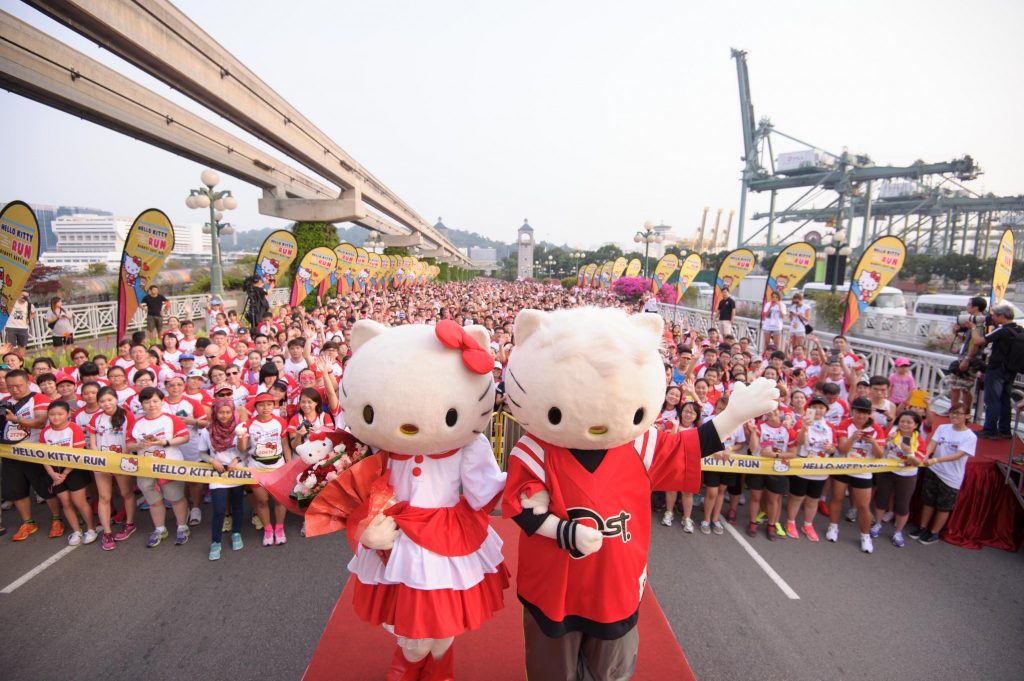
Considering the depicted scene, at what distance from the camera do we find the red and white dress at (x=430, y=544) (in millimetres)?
2381

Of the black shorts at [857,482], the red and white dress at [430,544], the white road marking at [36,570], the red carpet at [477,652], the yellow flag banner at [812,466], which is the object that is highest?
the red and white dress at [430,544]

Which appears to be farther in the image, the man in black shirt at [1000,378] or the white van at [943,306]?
the white van at [943,306]

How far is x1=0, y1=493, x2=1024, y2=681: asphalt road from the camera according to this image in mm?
3291

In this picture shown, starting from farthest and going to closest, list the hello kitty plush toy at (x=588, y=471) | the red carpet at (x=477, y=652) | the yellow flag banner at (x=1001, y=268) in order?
the yellow flag banner at (x=1001, y=268), the red carpet at (x=477, y=652), the hello kitty plush toy at (x=588, y=471)

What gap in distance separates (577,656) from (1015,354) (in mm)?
6880

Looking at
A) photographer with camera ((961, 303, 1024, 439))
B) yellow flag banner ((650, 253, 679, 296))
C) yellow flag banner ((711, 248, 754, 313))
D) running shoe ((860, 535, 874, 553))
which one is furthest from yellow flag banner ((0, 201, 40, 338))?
yellow flag banner ((650, 253, 679, 296))

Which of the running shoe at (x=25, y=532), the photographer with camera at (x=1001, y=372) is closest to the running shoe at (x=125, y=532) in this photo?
the running shoe at (x=25, y=532)

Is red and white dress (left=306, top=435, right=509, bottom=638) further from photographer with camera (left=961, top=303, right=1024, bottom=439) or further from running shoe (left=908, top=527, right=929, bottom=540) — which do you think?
photographer with camera (left=961, top=303, right=1024, bottom=439)

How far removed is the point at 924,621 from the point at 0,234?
9971 millimetres

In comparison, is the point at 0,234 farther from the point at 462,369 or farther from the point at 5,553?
the point at 462,369

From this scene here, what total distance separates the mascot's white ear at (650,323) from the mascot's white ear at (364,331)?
1324mm

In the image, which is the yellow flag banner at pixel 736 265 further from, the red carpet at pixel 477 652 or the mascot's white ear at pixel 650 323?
the mascot's white ear at pixel 650 323

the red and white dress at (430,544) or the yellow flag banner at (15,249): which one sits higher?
the yellow flag banner at (15,249)

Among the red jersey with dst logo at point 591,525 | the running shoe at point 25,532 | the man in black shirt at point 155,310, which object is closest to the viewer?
the red jersey with dst logo at point 591,525
